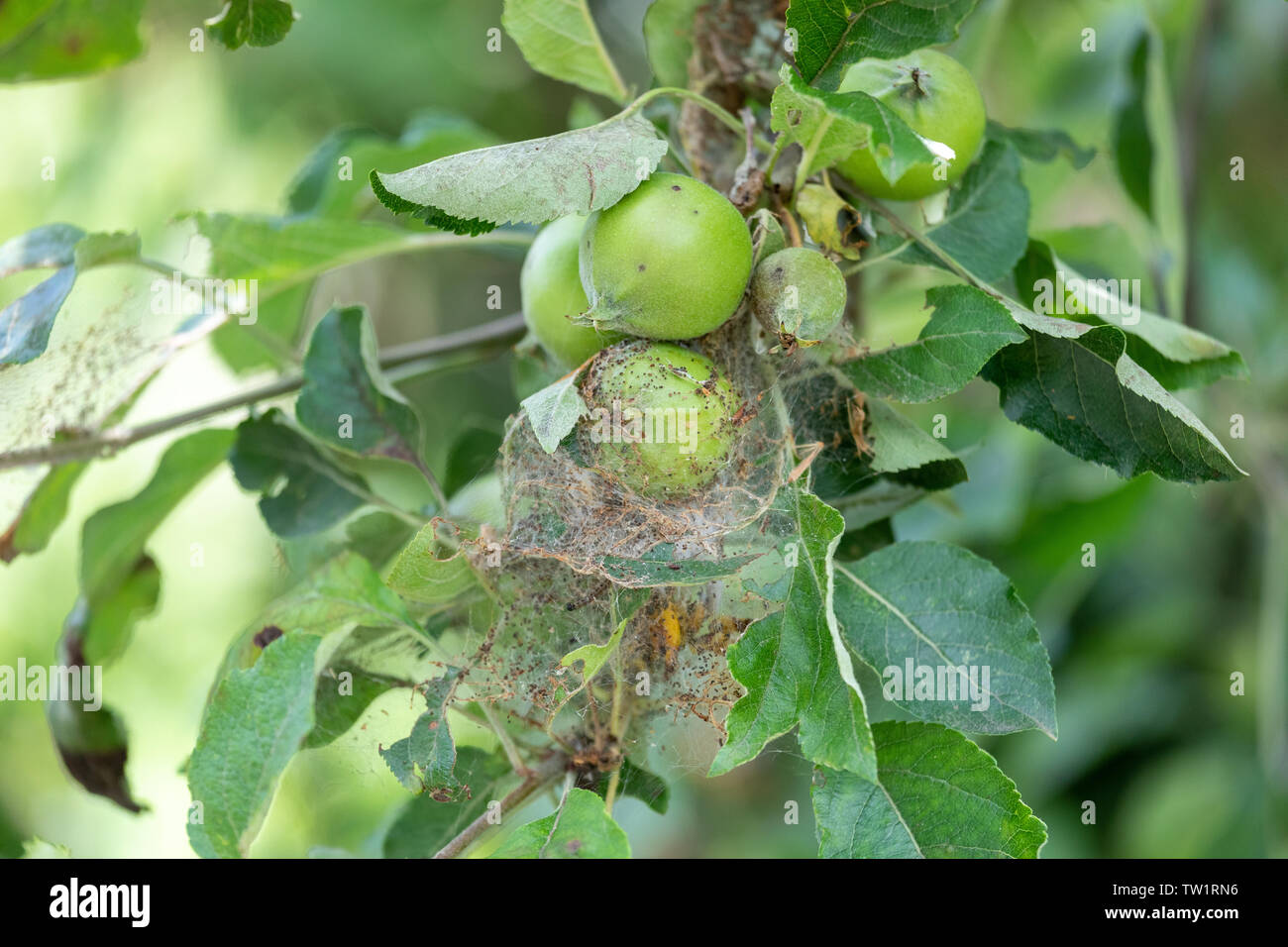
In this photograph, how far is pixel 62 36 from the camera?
1.30 m

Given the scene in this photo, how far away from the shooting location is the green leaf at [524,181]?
771mm

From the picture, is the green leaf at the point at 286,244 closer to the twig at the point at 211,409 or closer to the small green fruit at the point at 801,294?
the twig at the point at 211,409

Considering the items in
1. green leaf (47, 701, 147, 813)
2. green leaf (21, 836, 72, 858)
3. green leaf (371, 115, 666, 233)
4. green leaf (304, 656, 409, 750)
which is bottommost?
green leaf (47, 701, 147, 813)

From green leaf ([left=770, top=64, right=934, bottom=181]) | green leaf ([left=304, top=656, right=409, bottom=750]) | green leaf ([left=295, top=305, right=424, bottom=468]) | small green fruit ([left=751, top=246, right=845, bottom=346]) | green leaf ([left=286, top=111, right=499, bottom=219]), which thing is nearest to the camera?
green leaf ([left=770, top=64, right=934, bottom=181])

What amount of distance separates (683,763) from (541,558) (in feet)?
0.78

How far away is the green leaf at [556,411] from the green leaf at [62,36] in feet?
2.93

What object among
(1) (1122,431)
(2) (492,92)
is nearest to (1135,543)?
(1) (1122,431)

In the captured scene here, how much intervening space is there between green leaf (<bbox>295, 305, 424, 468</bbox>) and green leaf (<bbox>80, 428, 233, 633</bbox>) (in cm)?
25

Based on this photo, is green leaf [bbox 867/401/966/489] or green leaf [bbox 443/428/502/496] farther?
green leaf [bbox 443/428/502/496]

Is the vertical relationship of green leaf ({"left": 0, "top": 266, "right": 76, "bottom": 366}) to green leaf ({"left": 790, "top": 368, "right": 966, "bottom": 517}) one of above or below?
above

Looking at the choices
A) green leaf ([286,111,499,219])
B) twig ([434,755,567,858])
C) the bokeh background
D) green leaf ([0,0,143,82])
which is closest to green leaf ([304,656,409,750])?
the bokeh background

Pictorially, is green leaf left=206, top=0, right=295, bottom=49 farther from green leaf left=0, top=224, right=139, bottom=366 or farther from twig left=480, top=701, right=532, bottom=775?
twig left=480, top=701, right=532, bottom=775

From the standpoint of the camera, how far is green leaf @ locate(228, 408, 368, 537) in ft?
3.92
